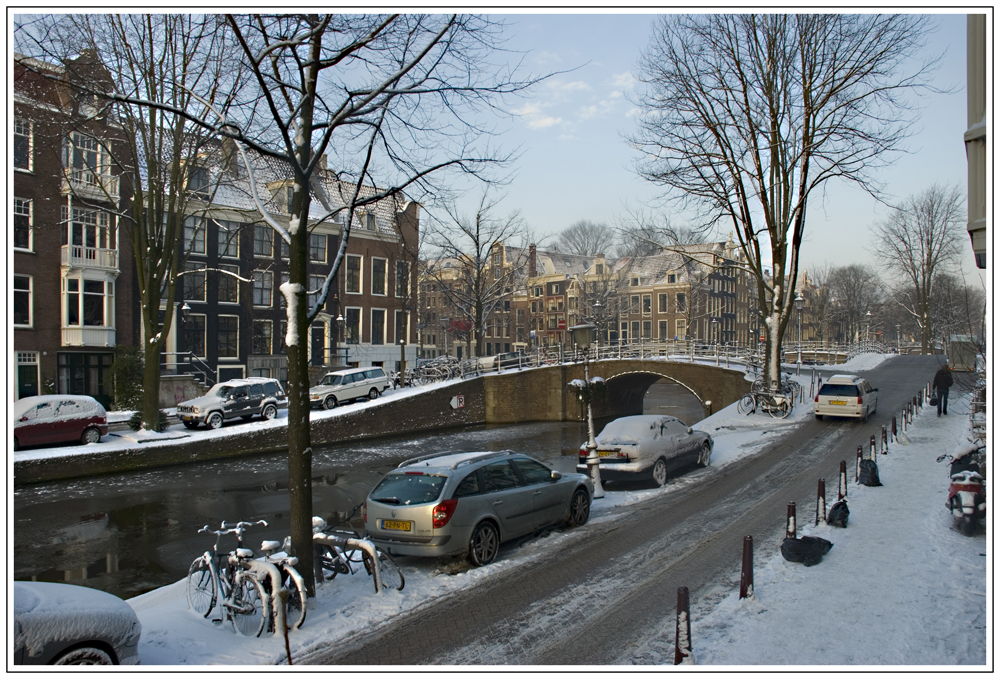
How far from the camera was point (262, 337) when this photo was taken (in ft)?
125

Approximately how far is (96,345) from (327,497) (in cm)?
1787

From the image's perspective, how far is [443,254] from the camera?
3822cm

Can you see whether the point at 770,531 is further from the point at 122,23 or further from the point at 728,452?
the point at 122,23

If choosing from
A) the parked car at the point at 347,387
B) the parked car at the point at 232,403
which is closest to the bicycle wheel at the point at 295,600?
the parked car at the point at 232,403

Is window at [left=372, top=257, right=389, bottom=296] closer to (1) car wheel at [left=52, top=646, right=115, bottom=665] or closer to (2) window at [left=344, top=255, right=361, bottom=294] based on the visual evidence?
(2) window at [left=344, top=255, right=361, bottom=294]

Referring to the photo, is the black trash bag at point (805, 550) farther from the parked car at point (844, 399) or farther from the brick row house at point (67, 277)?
the brick row house at point (67, 277)

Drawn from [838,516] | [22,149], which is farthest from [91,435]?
[838,516]

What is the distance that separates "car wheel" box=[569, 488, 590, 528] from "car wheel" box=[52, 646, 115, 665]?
23.8 feet

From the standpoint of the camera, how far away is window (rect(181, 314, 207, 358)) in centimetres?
3441

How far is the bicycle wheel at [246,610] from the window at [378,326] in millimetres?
36583

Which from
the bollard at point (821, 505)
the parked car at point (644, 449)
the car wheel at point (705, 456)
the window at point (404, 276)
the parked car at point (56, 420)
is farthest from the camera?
the window at point (404, 276)

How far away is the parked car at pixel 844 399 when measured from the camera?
20.8 meters

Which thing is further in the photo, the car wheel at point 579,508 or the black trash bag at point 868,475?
the black trash bag at point 868,475

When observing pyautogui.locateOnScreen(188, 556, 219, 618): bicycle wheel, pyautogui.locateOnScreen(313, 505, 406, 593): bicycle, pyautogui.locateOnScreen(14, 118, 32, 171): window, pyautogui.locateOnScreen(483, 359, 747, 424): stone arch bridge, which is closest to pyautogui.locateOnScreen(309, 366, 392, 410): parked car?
pyautogui.locateOnScreen(483, 359, 747, 424): stone arch bridge
